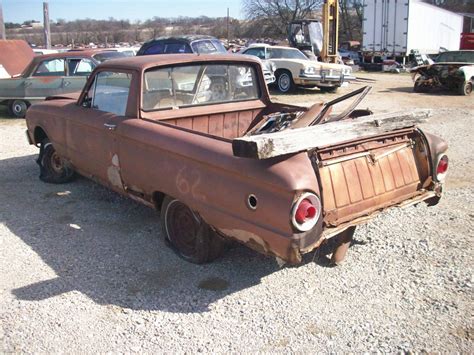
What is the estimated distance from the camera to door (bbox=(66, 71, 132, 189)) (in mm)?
4609

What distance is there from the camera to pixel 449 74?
15508 mm

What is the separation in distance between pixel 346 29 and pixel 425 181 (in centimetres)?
5376

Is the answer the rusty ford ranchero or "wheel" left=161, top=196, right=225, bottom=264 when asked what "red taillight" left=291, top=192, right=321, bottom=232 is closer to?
the rusty ford ranchero

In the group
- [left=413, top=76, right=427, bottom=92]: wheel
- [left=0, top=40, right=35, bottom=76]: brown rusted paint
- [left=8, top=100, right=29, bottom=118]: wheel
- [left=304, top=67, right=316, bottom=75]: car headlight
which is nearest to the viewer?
[left=8, top=100, right=29, bottom=118]: wheel

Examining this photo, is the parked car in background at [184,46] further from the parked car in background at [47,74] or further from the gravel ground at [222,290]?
the gravel ground at [222,290]

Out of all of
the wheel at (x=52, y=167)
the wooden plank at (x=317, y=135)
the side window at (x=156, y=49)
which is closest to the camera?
the wooden plank at (x=317, y=135)

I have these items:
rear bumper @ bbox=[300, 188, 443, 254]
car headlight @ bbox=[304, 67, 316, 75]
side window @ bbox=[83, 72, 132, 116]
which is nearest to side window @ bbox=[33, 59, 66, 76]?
side window @ bbox=[83, 72, 132, 116]

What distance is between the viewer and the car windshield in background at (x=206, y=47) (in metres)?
12.3

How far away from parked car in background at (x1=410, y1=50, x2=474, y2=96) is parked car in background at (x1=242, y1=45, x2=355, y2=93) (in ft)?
7.81

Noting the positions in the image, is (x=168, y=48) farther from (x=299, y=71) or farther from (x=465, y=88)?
(x=465, y=88)

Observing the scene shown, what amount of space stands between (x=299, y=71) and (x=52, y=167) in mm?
10391

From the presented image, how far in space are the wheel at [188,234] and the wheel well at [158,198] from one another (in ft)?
0.29

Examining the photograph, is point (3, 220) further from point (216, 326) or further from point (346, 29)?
point (346, 29)

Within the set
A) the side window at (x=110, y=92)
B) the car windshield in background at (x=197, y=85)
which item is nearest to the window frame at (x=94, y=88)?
the side window at (x=110, y=92)
